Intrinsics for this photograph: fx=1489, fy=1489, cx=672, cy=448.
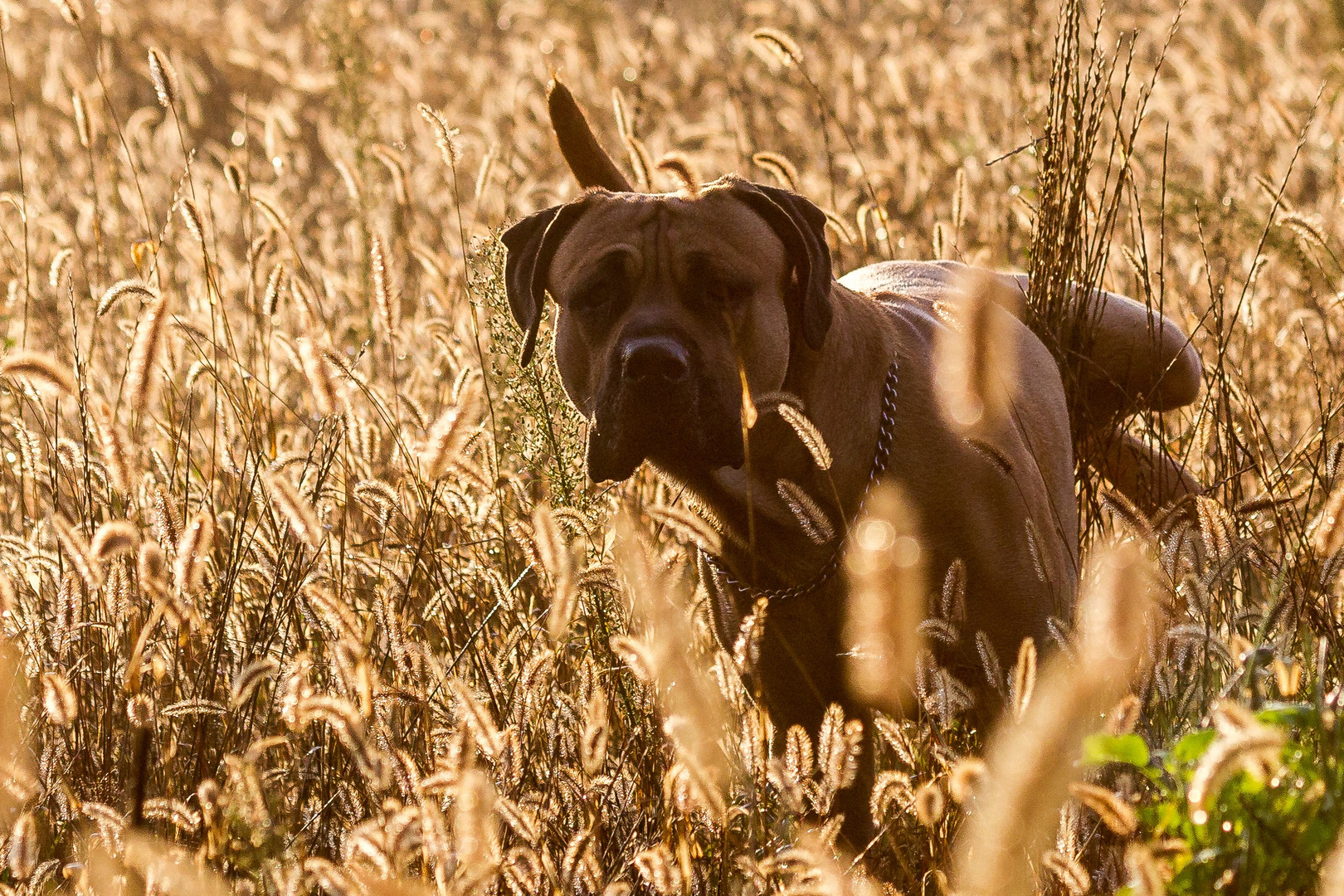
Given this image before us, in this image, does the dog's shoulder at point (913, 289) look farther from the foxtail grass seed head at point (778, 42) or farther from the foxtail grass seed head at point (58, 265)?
the foxtail grass seed head at point (58, 265)

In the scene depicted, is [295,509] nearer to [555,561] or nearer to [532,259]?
[555,561]

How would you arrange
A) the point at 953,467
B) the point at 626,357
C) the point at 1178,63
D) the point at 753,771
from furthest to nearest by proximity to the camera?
the point at 1178,63 < the point at 953,467 < the point at 626,357 < the point at 753,771

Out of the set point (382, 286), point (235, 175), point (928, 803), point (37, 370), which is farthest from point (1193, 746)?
point (235, 175)

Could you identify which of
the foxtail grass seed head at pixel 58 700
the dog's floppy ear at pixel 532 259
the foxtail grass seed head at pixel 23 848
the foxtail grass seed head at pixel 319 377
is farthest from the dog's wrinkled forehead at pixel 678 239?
the foxtail grass seed head at pixel 23 848

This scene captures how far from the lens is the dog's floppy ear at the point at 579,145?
429 centimetres

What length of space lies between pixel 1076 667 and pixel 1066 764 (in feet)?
1.10

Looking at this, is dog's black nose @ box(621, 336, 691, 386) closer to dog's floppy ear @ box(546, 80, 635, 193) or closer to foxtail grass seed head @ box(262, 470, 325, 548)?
foxtail grass seed head @ box(262, 470, 325, 548)

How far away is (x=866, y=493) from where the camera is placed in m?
3.42

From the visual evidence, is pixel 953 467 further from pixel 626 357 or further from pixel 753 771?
pixel 753 771

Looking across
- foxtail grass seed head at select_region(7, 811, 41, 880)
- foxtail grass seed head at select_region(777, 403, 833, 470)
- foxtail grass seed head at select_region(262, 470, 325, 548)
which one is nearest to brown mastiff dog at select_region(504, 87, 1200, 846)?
foxtail grass seed head at select_region(777, 403, 833, 470)

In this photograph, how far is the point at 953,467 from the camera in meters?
3.42

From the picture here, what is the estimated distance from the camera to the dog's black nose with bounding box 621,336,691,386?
3168 millimetres

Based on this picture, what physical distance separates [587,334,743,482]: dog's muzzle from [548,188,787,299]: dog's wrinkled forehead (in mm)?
249

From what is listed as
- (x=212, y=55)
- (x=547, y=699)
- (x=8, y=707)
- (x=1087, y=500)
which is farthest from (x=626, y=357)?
(x=212, y=55)
